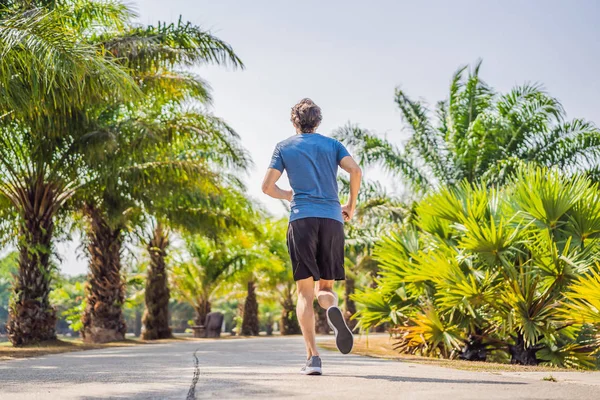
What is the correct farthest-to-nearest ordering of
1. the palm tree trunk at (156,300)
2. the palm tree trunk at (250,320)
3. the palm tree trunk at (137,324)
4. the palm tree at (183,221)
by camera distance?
the palm tree trunk at (137,324)
the palm tree trunk at (250,320)
the palm tree trunk at (156,300)
the palm tree at (183,221)

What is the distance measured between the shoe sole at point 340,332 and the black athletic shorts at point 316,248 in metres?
0.25

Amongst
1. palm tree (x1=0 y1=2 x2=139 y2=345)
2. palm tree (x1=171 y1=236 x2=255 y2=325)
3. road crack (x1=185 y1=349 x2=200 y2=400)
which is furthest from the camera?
palm tree (x1=171 y1=236 x2=255 y2=325)

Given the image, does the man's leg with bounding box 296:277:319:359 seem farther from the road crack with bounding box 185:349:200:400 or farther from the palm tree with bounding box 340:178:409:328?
the palm tree with bounding box 340:178:409:328

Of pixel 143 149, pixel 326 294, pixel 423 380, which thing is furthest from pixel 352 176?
pixel 143 149

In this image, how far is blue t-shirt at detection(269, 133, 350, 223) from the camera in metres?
5.08

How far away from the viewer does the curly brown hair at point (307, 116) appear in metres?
5.27

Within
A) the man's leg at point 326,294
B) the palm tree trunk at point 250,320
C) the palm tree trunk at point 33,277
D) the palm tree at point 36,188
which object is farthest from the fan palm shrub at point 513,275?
the palm tree trunk at point 250,320

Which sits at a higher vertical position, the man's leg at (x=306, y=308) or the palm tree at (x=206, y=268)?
the palm tree at (x=206, y=268)

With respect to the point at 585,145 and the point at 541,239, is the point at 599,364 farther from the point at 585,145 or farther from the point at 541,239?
the point at 585,145

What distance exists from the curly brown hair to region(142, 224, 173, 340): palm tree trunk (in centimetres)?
1837

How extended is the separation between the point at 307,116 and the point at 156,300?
18.9 metres

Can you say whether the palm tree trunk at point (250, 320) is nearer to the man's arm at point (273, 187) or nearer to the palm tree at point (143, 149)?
the palm tree at point (143, 149)

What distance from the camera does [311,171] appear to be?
16.8 ft

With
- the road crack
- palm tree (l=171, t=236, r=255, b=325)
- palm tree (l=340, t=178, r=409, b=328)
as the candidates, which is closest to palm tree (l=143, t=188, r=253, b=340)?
palm tree (l=340, t=178, r=409, b=328)
